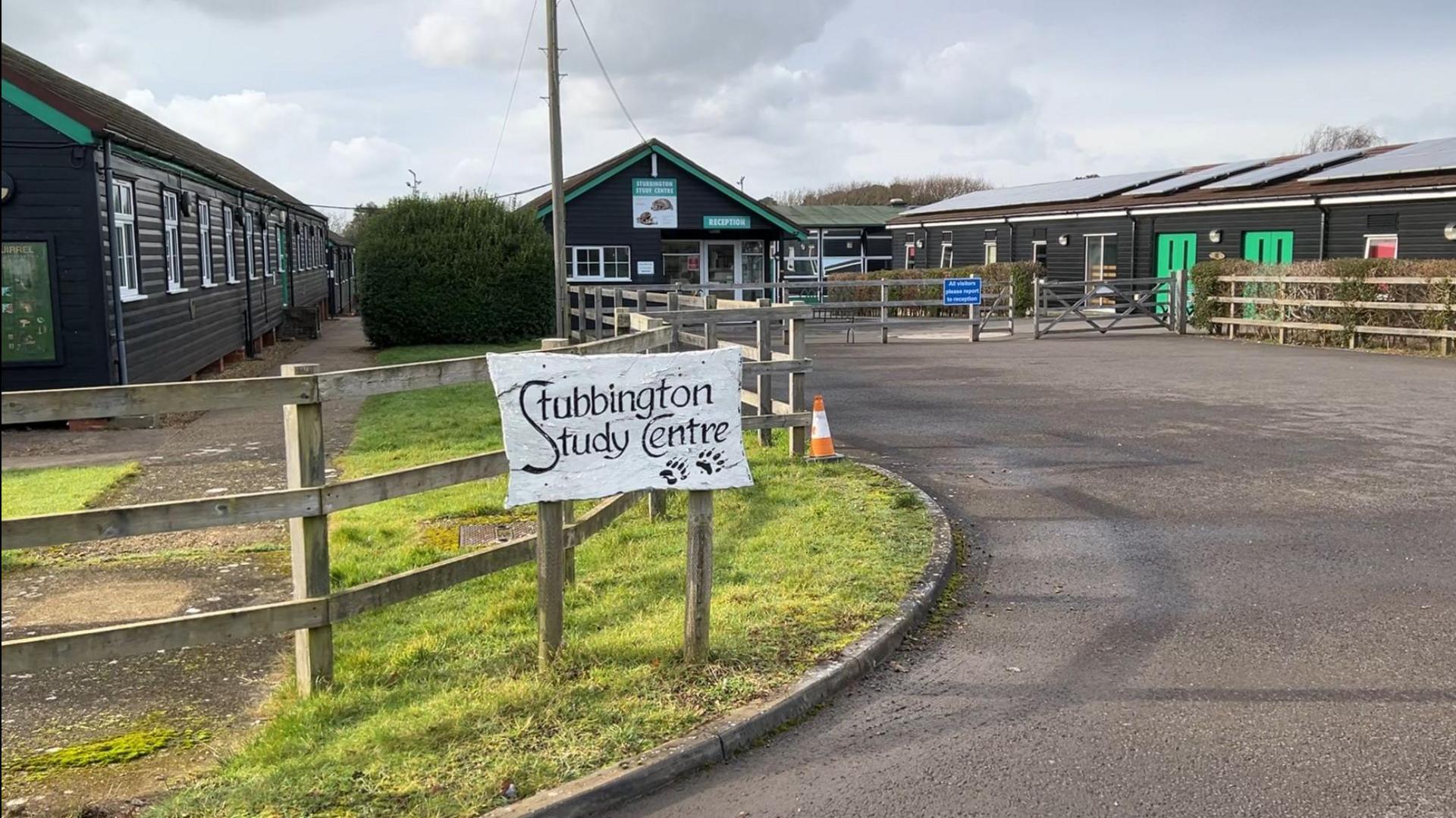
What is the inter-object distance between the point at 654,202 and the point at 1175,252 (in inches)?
568

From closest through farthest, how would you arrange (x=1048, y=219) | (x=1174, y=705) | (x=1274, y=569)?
1. (x=1174, y=705)
2. (x=1274, y=569)
3. (x=1048, y=219)

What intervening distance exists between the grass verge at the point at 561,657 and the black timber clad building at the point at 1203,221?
2171 cm

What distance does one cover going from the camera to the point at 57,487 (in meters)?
9.62

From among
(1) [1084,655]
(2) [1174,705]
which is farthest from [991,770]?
(1) [1084,655]

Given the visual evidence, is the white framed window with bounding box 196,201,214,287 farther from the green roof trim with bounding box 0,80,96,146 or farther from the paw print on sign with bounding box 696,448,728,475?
the paw print on sign with bounding box 696,448,728,475

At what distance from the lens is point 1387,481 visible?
9117mm

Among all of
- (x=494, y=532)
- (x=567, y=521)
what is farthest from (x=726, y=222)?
(x=567, y=521)

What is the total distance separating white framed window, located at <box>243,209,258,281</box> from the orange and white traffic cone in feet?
57.4

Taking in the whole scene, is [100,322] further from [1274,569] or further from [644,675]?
[1274,569]

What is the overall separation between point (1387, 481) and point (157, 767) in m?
8.59

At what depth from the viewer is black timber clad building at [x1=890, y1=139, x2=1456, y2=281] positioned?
25.3 m

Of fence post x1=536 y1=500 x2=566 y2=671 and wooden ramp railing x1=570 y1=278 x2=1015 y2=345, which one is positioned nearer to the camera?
fence post x1=536 y1=500 x2=566 y2=671

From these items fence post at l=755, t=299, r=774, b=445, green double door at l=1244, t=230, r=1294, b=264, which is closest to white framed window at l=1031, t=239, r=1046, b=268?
green double door at l=1244, t=230, r=1294, b=264

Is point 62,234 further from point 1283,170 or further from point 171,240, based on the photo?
point 1283,170
